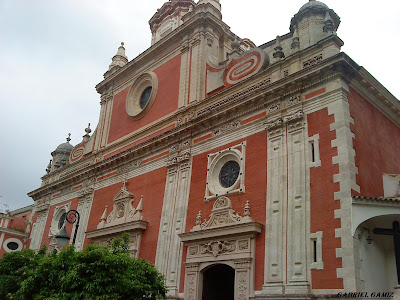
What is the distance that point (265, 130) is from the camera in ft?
47.5

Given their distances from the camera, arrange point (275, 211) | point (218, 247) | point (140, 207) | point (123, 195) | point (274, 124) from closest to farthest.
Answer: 1. point (275, 211)
2. point (218, 247)
3. point (274, 124)
4. point (140, 207)
5. point (123, 195)

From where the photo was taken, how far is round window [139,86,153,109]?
2221cm

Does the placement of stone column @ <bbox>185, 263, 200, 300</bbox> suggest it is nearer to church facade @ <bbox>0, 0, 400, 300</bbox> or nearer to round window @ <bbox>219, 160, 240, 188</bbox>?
church facade @ <bbox>0, 0, 400, 300</bbox>

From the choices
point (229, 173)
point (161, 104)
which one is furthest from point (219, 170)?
point (161, 104)

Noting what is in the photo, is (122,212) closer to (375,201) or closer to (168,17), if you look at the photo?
(375,201)

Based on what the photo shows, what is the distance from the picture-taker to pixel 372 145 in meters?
13.4

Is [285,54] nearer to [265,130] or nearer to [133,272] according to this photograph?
[265,130]

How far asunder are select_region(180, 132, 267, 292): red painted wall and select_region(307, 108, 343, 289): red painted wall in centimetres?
181

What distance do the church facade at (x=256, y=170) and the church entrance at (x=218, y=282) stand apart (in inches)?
2.7

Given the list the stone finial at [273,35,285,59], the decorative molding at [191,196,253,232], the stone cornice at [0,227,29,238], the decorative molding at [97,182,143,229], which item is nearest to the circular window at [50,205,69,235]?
the stone cornice at [0,227,29,238]

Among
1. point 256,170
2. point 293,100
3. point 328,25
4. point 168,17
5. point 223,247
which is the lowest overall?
point 223,247

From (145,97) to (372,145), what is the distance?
1273 cm

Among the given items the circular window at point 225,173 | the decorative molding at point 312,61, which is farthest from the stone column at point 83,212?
the decorative molding at point 312,61

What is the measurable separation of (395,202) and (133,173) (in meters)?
12.1
